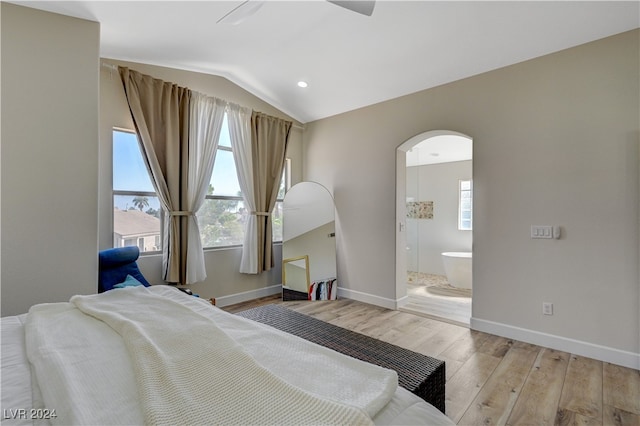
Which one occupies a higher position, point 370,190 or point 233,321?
point 370,190

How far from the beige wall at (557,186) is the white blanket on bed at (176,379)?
2.52 m

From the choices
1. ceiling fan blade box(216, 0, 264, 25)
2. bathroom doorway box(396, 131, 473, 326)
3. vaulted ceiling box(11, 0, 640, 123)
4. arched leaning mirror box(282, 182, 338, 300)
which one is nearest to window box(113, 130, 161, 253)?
vaulted ceiling box(11, 0, 640, 123)

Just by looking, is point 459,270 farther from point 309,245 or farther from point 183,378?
point 183,378

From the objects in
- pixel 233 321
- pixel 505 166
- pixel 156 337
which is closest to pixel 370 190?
pixel 505 166

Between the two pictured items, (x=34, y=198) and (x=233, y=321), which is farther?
(x=34, y=198)

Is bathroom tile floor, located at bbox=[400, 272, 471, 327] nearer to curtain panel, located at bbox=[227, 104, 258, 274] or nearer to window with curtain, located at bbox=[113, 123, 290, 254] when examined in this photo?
curtain panel, located at bbox=[227, 104, 258, 274]

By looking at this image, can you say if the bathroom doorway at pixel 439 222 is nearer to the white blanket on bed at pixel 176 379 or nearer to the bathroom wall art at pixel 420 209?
the bathroom wall art at pixel 420 209

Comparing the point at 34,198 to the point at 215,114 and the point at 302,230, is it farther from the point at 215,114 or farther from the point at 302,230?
the point at 302,230

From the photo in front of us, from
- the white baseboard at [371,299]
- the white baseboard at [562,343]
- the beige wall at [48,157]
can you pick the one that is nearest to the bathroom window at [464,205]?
the white baseboard at [371,299]

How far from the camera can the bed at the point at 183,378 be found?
0.76 m

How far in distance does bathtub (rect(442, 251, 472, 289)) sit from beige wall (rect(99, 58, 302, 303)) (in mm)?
2834

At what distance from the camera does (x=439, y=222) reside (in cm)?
600

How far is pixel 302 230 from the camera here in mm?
4266

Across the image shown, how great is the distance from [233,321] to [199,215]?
101 inches
